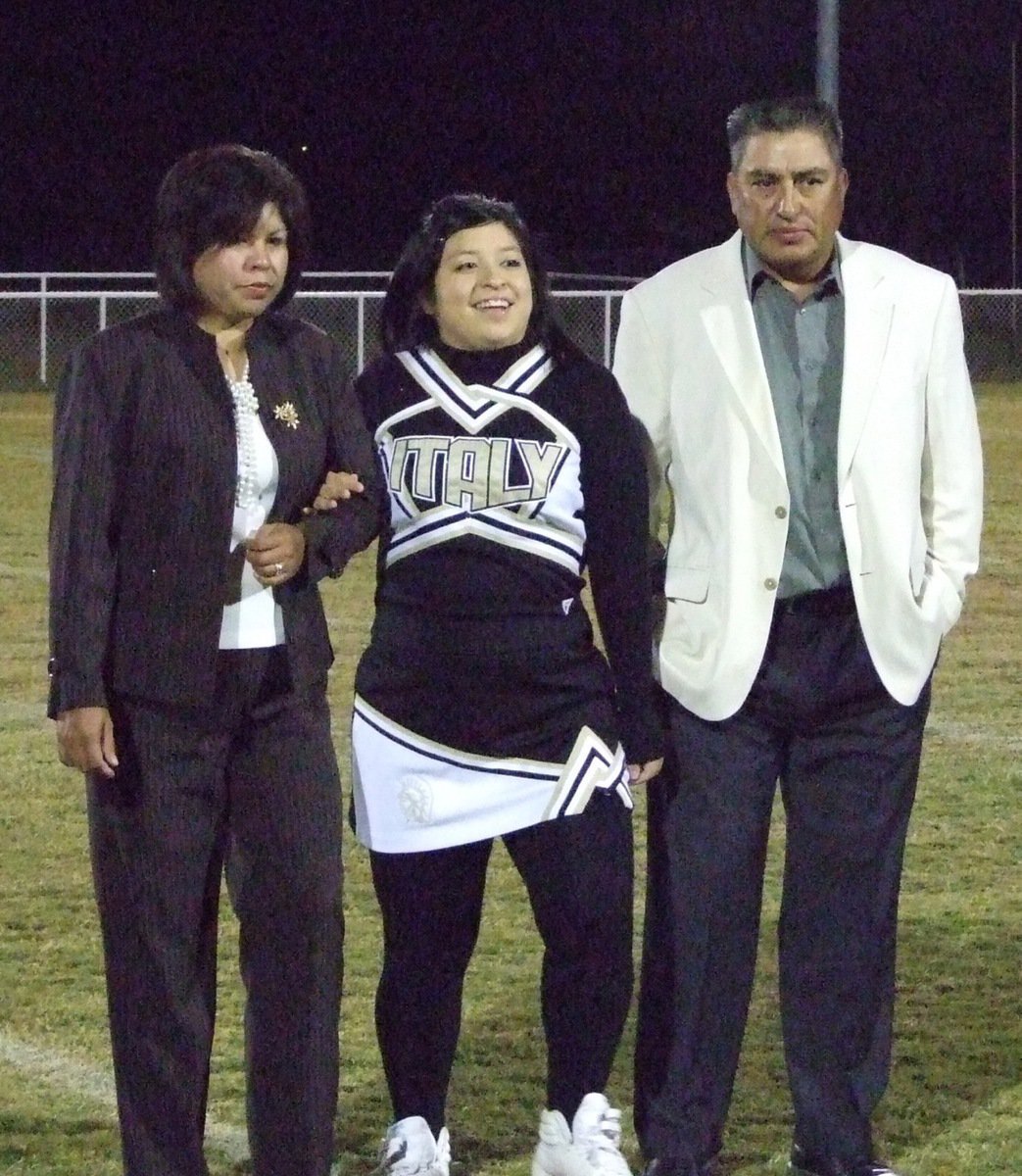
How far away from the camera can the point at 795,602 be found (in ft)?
11.9

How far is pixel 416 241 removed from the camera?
3594 mm

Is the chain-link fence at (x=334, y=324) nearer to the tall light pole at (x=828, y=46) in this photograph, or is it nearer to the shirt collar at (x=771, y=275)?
the tall light pole at (x=828, y=46)

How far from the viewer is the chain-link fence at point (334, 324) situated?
21797 millimetres

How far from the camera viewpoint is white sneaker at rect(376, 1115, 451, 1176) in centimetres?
361

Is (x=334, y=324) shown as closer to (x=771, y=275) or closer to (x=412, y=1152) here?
(x=771, y=275)

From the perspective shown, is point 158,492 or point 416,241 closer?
point 158,492

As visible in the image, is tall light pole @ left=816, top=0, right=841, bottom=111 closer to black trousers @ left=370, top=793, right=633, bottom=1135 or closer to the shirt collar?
the shirt collar

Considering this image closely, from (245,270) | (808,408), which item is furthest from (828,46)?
(245,270)

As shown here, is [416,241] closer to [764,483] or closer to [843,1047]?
[764,483]

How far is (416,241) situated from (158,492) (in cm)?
67

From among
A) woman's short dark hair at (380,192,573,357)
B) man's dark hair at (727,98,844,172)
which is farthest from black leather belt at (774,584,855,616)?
man's dark hair at (727,98,844,172)

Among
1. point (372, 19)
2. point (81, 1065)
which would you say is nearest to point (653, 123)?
point (372, 19)

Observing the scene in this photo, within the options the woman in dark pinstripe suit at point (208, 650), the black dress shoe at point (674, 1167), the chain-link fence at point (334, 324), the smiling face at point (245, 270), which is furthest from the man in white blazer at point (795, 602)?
the chain-link fence at point (334, 324)

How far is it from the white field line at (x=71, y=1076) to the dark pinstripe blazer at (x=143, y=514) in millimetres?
1105
